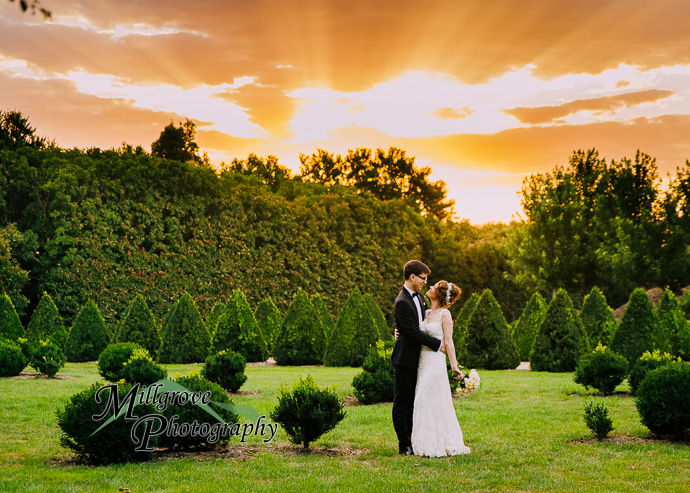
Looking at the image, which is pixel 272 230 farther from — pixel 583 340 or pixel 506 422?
pixel 506 422

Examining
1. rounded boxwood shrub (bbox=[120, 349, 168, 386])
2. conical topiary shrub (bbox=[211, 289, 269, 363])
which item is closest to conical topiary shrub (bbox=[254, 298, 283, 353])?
conical topiary shrub (bbox=[211, 289, 269, 363])

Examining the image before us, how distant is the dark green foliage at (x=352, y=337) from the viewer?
18094 mm

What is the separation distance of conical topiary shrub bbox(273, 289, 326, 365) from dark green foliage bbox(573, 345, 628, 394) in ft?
27.7

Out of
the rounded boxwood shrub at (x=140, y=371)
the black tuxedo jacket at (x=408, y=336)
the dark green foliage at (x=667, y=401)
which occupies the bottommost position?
the rounded boxwood shrub at (x=140, y=371)

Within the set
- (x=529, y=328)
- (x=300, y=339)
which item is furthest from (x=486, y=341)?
(x=300, y=339)

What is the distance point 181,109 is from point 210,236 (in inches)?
223

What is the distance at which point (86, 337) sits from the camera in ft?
62.5

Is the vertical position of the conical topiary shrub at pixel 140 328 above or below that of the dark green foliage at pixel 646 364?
below

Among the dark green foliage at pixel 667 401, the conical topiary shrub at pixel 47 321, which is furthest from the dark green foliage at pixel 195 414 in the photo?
the conical topiary shrub at pixel 47 321

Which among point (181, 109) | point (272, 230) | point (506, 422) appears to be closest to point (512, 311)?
point (272, 230)

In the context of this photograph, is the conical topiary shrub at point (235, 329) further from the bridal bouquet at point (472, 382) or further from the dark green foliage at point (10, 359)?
the bridal bouquet at point (472, 382)

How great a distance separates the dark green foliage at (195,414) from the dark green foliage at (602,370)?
729 centimetres

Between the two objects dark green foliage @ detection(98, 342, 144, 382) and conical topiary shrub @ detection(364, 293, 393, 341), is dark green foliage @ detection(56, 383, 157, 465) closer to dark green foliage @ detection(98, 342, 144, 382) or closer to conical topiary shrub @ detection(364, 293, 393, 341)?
dark green foliage @ detection(98, 342, 144, 382)

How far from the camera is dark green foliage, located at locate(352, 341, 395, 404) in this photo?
1152cm
